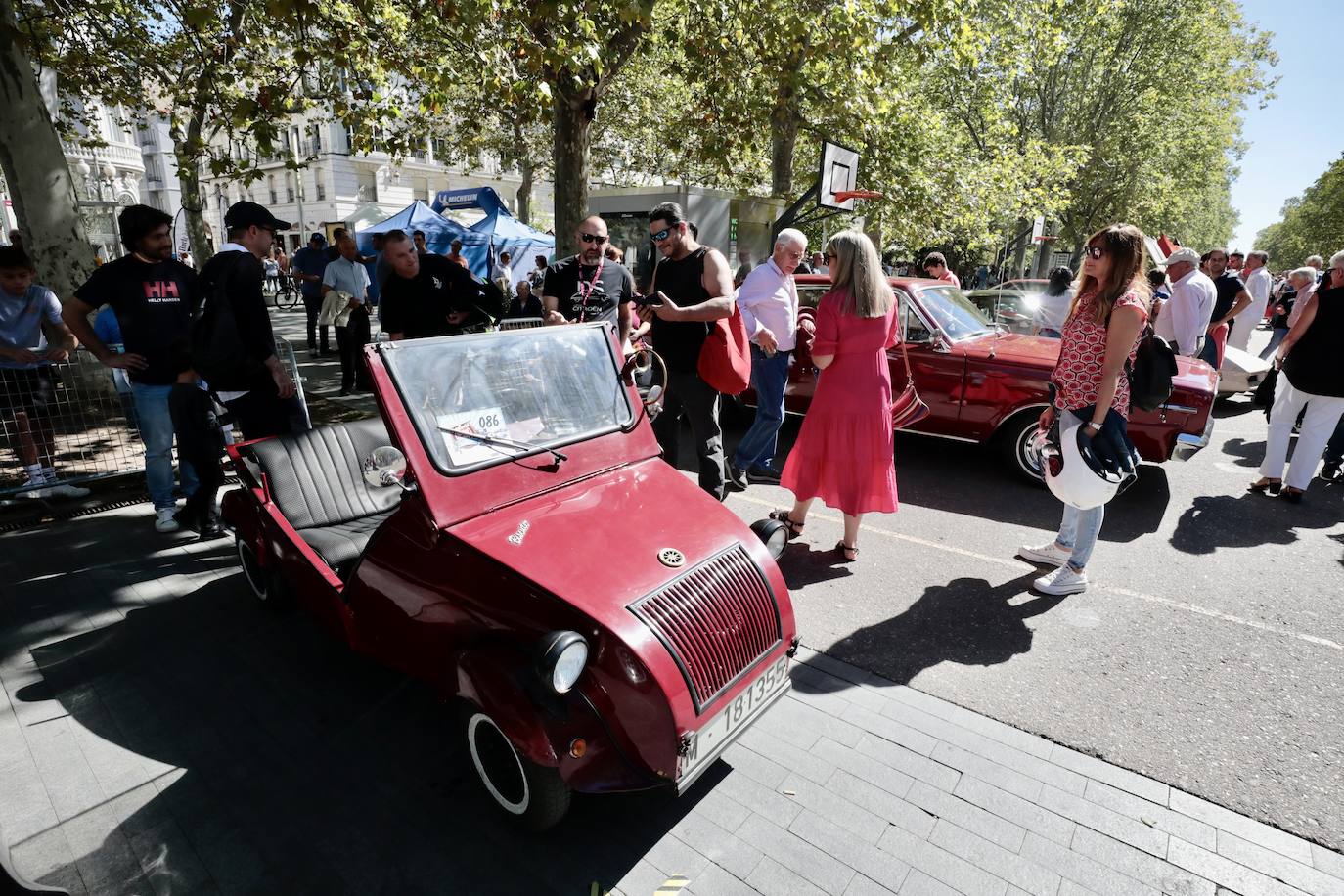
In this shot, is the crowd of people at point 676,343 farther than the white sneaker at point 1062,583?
No

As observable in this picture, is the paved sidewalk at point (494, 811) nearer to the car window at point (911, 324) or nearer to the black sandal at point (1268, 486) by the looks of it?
the car window at point (911, 324)

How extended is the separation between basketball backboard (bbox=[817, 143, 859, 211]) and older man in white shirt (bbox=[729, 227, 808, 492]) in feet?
A: 11.8

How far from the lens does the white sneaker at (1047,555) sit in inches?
Answer: 171

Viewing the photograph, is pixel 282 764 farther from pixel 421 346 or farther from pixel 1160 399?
pixel 1160 399

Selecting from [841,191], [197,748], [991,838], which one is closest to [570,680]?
[991,838]

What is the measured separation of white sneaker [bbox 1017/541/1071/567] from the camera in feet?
14.3

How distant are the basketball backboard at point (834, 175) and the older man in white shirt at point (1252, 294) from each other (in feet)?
19.8

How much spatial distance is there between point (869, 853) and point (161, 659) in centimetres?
333

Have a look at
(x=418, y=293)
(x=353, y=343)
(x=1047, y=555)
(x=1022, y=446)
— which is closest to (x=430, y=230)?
(x=353, y=343)

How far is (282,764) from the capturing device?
2.63 meters

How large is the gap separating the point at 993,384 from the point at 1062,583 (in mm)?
2437

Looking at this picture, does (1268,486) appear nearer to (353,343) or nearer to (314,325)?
(353,343)

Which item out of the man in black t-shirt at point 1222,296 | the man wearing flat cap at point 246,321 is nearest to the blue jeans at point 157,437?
the man wearing flat cap at point 246,321

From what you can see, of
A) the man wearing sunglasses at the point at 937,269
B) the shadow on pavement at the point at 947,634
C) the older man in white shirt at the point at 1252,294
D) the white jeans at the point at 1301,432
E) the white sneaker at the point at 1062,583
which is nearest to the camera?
the shadow on pavement at the point at 947,634
